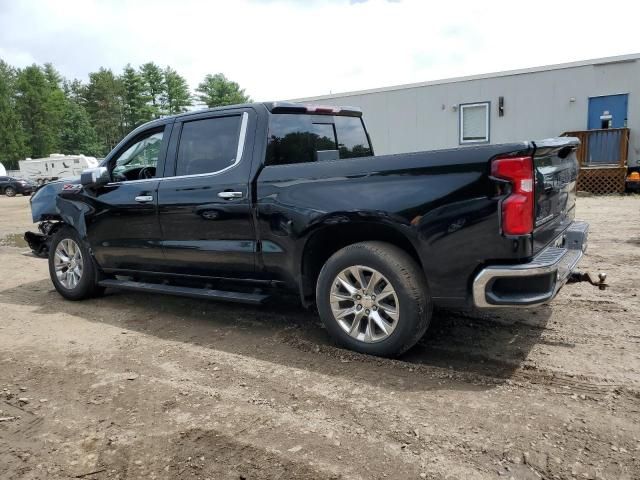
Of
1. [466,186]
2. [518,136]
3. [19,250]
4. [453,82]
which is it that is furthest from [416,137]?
[466,186]

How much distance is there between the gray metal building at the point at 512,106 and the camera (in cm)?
1420

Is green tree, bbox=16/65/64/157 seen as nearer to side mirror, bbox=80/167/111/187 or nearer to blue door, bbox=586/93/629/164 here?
blue door, bbox=586/93/629/164

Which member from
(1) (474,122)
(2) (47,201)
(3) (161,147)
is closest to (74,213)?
(2) (47,201)

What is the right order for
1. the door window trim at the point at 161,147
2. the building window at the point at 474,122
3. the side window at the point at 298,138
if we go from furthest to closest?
the building window at the point at 474,122 → the door window trim at the point at 161,147 → the side window at the point at 298,138

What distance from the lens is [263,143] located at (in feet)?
14.0

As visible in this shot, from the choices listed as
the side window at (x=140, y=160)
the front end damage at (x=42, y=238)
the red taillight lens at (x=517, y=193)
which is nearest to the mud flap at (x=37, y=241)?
the front end damage at (x=42, y=238)

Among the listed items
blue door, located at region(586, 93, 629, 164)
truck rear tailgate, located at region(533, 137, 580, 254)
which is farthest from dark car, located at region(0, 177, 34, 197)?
truck rear tailgate, located at region(533, 137, 580, 254)

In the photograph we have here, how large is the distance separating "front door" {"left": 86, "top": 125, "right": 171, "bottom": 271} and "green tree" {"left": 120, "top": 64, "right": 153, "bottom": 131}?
73.8 meters

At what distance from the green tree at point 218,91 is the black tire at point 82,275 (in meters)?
67.1

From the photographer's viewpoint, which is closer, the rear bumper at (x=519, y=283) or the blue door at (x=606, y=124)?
the rear bumper at (x=519, y=283)

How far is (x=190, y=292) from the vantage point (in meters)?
4.69

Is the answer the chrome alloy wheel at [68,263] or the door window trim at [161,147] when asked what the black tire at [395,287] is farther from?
the chrome alloy wheel at [68,263]

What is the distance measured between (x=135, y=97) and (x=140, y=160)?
7747 centimetres

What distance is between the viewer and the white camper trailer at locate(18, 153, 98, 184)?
3841cm
